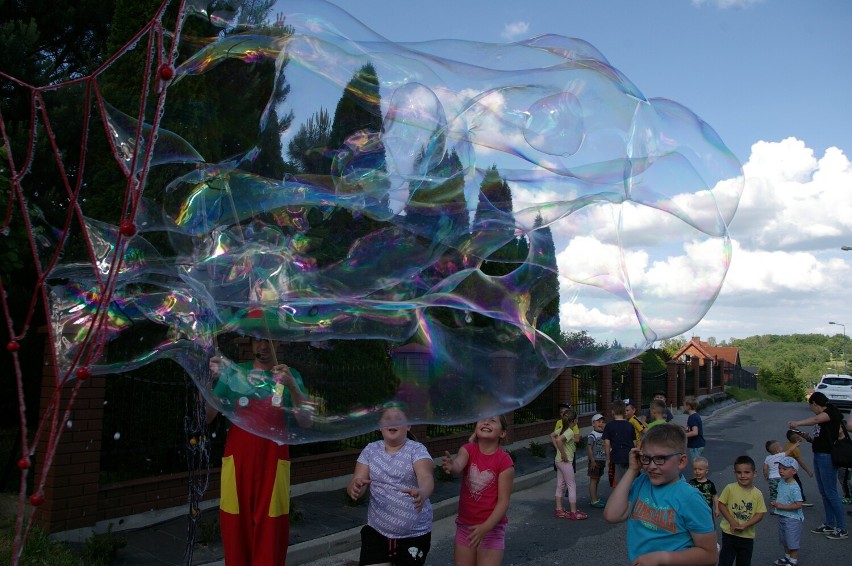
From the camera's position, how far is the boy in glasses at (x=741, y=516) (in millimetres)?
5535

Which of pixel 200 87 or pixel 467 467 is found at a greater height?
pixel 200 87

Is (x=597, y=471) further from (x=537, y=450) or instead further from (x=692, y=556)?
(x=692, y=556)

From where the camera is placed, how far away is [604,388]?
19.1 m

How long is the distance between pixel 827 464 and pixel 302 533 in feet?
20.0

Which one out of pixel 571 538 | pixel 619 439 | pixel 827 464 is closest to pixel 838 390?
pixel 827 464

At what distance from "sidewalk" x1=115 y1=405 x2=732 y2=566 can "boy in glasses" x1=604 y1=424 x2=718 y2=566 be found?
4141 millimetres

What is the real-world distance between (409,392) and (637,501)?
1.38m

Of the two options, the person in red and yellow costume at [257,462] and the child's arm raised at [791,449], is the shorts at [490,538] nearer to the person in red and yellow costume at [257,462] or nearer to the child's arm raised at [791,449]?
the person in red and yellow costume at [257,462]

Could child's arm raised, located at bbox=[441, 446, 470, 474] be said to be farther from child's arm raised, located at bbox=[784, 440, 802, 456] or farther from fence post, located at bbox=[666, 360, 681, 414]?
fence post, located at bbox=[666, 360, 681, 414]

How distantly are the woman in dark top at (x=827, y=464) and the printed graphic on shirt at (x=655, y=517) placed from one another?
583 cm

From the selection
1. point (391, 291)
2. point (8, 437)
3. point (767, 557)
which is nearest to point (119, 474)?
point (8, 437)

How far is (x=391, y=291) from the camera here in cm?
446

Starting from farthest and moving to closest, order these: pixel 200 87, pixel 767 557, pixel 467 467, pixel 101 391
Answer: pixel 767 557 < pixel 101 391 < pixel 467 467 < pixel 200 87

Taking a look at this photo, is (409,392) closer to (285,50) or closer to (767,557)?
(285,50)
